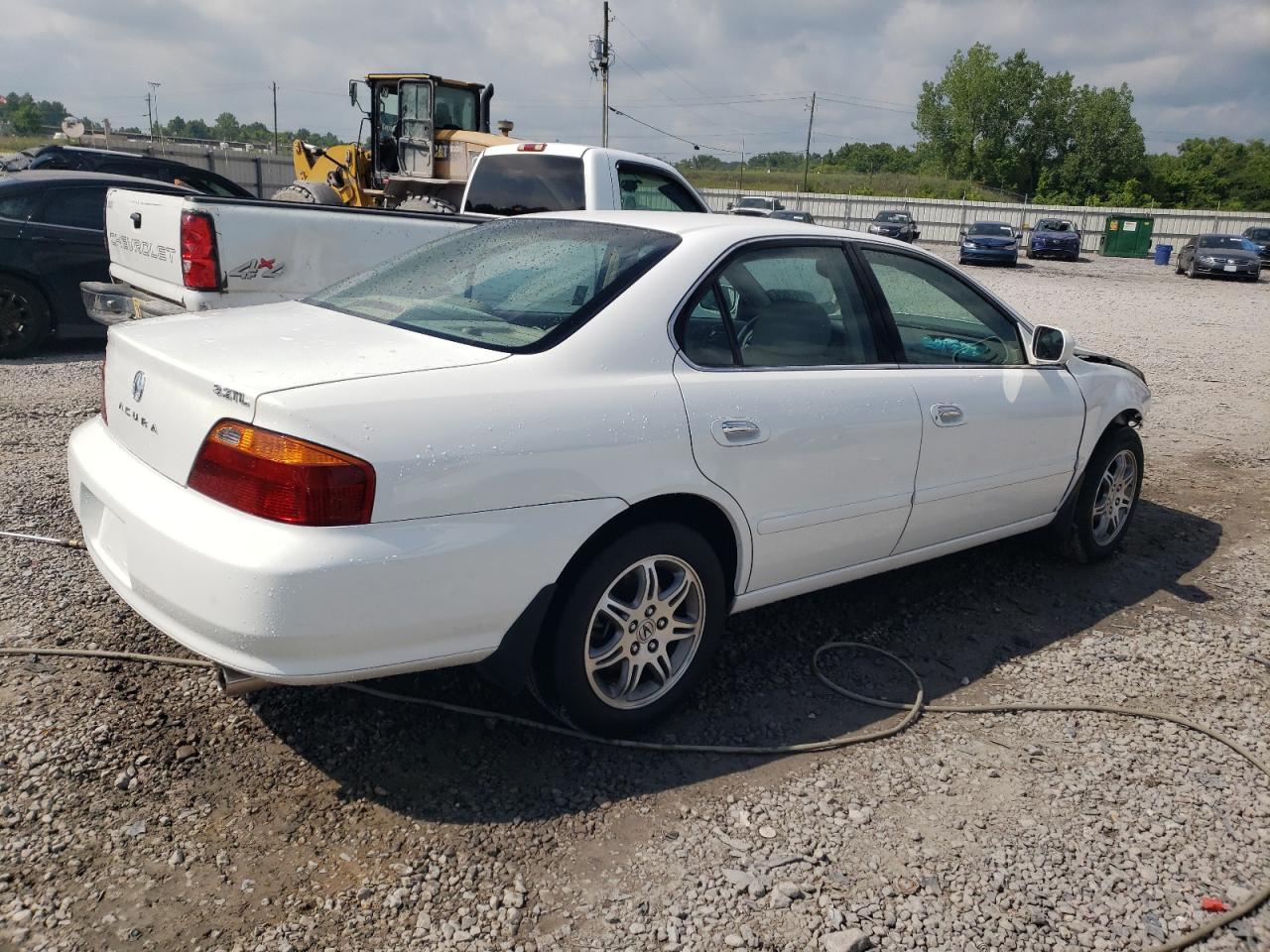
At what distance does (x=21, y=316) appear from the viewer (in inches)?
342

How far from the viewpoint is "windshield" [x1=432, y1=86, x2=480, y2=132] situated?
13.7 meters

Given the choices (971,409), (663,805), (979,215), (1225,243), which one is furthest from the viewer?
(979,215)

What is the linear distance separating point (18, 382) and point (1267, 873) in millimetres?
8347

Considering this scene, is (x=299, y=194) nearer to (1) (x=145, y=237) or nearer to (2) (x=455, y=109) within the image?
(2) (x=455, y=109)

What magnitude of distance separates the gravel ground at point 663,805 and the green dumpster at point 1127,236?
143 feet

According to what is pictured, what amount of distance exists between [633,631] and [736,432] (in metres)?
0.70

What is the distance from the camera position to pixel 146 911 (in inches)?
93.2

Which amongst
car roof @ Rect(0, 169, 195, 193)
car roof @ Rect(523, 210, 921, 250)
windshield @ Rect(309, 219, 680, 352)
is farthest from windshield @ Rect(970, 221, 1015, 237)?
windshield @ Rect(309, 219, 680, 352)

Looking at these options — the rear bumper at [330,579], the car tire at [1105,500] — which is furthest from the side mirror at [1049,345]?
the rear bumper at [330,579]

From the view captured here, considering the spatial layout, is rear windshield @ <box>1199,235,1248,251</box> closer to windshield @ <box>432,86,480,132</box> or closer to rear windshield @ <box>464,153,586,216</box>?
windshield @ <box>432,86,480,132</box>

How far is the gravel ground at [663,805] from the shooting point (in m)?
2.45

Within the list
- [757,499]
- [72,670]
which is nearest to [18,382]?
[72,670]

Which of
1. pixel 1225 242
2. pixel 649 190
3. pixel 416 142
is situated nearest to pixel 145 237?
pixel 649 190

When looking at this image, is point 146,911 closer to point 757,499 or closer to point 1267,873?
point 757,499
